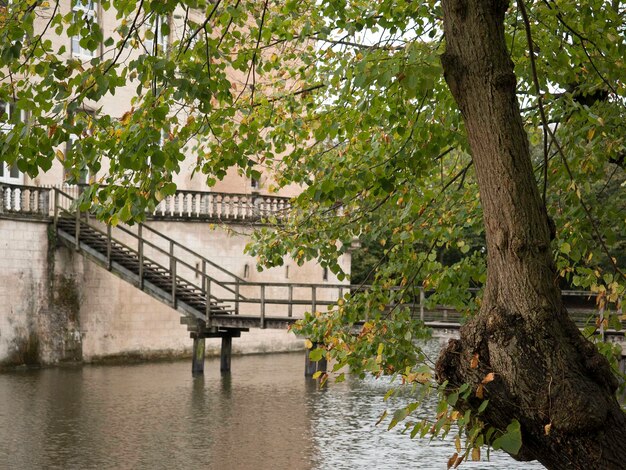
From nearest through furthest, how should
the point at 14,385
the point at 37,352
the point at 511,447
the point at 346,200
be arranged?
the point at 511,447 → the point at 346,200 → the point at 14,385 → the point at 37,352

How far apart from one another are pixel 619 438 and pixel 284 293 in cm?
2521

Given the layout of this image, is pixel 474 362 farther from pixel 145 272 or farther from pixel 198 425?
pixel 145 272

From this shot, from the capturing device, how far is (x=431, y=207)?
894 cm

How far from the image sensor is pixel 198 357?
24.2m

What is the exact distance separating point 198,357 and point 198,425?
748cm

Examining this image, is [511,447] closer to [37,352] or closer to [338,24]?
[338,24]

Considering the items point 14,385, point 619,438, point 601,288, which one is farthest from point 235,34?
point 14,385

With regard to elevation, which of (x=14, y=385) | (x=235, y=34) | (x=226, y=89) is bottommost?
(x=14, y=385)

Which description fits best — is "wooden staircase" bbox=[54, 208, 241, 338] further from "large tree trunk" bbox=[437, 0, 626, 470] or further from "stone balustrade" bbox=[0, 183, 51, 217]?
"large tree trunk" bbox=[437, 0, 626, 470]

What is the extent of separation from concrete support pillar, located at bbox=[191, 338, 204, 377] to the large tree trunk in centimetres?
1958

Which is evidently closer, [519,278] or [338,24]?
[519,278]

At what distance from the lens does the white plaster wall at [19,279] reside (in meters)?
24.4

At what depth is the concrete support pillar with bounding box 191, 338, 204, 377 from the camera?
24.2 meters

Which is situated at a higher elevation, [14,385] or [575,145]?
[575,145]
